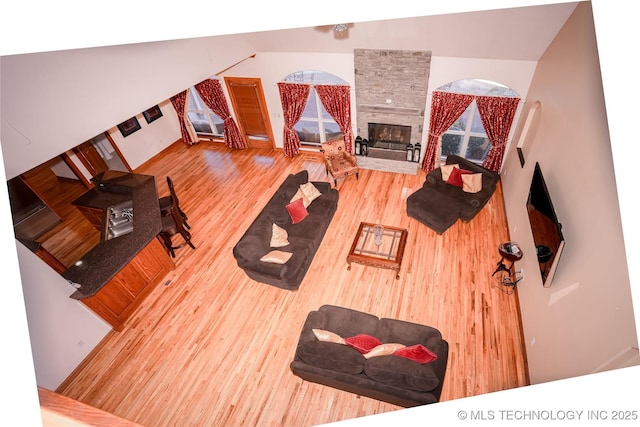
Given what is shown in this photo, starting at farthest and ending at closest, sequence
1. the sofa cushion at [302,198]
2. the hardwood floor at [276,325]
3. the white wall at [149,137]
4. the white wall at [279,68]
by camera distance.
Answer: the white wall at [149,137], the white wall at [279,68], the sofa cushion at [302,198], the hardwood floor at [276,325]

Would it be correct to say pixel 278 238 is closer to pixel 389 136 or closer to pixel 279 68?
pixel 389 136

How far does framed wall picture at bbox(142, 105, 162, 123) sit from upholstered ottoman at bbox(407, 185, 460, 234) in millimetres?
7451

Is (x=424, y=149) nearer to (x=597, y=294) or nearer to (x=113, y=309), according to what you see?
(x=597, y=294)

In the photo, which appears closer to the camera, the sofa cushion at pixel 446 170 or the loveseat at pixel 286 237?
the loveseat at pixel 286 237

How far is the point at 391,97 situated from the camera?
6.64 meters

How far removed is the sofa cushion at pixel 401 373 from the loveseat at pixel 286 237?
72.8 inches

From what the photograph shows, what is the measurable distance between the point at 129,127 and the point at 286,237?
5.95m

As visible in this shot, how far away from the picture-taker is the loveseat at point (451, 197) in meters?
5.46

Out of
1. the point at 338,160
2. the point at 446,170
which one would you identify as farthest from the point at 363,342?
the point at 338,160

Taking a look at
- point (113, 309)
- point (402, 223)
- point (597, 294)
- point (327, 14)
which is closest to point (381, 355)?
point (597, 294)

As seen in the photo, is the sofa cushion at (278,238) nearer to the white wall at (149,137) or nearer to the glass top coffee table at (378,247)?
the glass top coffee table at (378,247)

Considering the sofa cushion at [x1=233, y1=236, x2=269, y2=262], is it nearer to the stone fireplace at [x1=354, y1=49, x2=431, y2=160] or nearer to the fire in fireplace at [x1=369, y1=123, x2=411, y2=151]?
the stone fireplace at [x1=354, y1=49, x2=431, y2=160]

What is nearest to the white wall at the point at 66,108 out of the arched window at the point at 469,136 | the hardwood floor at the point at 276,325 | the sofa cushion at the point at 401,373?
the hardwood floor at the point at 276,325

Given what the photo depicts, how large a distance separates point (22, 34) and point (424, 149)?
7425 millimetres
